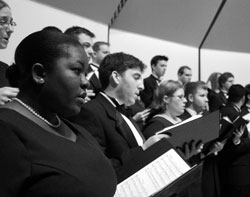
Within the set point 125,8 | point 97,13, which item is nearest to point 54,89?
point 97,13

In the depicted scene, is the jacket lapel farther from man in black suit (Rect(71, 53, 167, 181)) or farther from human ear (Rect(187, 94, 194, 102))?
human ear (Rect(187, 94, 194, 102))

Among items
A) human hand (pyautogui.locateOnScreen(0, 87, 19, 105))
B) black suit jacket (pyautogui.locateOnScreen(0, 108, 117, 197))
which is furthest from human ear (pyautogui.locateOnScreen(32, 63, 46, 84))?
human hand (pyautogui.locateOnScreen(0, 87, 19, 105))

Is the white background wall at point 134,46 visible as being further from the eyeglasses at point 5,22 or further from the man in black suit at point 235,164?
the man in black suit at point 235,164

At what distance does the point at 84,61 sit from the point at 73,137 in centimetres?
21

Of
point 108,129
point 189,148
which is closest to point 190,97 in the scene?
point 189,148

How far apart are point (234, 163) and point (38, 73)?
303 centimetres

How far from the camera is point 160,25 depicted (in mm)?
6238

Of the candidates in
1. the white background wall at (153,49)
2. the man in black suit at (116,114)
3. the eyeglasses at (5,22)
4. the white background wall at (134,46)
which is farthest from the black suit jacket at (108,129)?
the white background wall at (153,49)

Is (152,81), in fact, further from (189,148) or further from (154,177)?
(154,177)

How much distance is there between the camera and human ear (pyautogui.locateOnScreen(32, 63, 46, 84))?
3.35 ft

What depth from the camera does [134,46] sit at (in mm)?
5953

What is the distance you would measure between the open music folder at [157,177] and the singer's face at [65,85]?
1.50 ft

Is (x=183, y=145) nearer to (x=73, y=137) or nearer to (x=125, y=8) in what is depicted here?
A: (x=73, y=137)

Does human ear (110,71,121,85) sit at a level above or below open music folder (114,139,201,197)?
above
